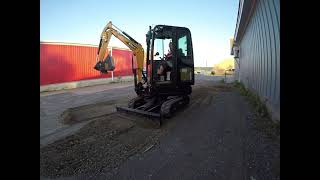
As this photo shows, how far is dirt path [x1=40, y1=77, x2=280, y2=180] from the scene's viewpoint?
368cm

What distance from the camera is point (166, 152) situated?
4.56 meters

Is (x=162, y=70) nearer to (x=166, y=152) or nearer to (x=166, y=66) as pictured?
(x=166, y=66)

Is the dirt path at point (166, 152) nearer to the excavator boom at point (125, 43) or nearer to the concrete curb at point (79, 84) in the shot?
the excavator boom at point (125, 43)

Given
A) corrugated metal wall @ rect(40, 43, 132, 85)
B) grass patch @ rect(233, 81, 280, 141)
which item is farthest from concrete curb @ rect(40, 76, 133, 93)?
grass patch @ rect(233, 81, 280, 141)

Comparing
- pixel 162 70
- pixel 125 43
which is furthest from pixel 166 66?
pixel 125 43

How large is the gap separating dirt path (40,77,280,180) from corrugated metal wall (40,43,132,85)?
1301cm

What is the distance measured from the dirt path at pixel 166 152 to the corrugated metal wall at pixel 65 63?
13.0m

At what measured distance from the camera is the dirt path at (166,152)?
3.68 metres
